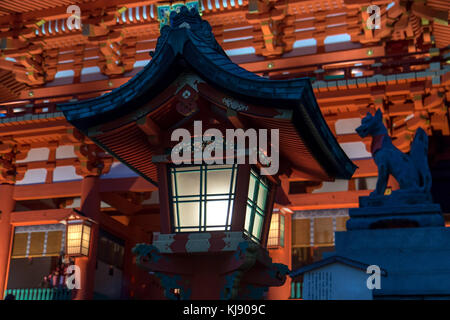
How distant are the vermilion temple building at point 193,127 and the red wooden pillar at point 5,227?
0.04 meters

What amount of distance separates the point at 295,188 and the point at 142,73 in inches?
310

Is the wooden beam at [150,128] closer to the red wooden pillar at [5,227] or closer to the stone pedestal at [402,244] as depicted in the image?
the stone pedestal at [402,244]

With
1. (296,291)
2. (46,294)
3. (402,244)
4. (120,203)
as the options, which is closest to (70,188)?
(120,203)

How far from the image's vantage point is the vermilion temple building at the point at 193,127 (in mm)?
7738

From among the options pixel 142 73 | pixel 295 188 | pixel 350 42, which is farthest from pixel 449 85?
pixel 142 73

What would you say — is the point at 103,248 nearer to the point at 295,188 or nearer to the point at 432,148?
the point at 295,188

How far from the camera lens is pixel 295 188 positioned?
14977 millimetres

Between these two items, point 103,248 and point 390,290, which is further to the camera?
point 103,248

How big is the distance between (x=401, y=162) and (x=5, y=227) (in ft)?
35.1

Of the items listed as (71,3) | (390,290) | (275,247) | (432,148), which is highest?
(71,3)

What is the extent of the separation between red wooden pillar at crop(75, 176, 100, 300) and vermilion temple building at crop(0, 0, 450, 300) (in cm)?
3

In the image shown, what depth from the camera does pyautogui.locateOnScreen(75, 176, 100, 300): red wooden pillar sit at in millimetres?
13938

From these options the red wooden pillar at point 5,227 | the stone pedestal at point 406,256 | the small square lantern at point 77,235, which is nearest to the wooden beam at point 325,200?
the small square lantern at point 77,235

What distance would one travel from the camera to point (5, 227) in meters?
15.5
